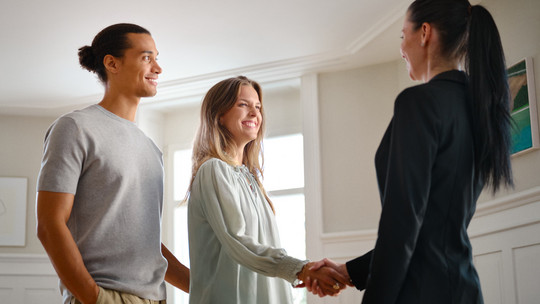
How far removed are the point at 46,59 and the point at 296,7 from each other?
2.31 meters

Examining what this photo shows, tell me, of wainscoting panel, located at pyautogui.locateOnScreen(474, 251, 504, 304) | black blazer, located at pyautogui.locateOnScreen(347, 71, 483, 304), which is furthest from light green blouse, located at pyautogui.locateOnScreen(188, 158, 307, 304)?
wainscoting panel, located at pyautogui.locateOnScreen(474, 251, 504, 304)

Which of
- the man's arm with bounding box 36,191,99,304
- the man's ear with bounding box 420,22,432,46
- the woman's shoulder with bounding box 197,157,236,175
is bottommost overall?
the man's arm with bounding box 36,191,99,304

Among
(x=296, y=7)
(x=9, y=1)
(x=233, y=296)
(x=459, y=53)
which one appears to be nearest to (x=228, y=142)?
(x=233, y=296)

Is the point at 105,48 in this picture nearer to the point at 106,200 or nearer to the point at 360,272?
the point at 106,200

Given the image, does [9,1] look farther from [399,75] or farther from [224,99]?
[399,75]

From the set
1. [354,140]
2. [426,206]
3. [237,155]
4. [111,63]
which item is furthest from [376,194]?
[426,206]

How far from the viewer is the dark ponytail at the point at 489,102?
1.53 metres

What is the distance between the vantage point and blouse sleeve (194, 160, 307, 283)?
1.94 metres

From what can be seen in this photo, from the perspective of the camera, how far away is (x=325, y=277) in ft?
6.57

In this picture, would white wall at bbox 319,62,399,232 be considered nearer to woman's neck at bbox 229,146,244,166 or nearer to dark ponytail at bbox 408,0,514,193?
woman's neck at bbox 229,146,244,166

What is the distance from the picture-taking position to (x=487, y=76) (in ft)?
5.17

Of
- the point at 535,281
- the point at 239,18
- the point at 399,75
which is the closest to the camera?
the point at 535,281

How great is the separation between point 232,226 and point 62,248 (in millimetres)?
536

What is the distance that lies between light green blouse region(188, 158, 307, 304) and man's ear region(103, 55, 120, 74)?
45 cm
